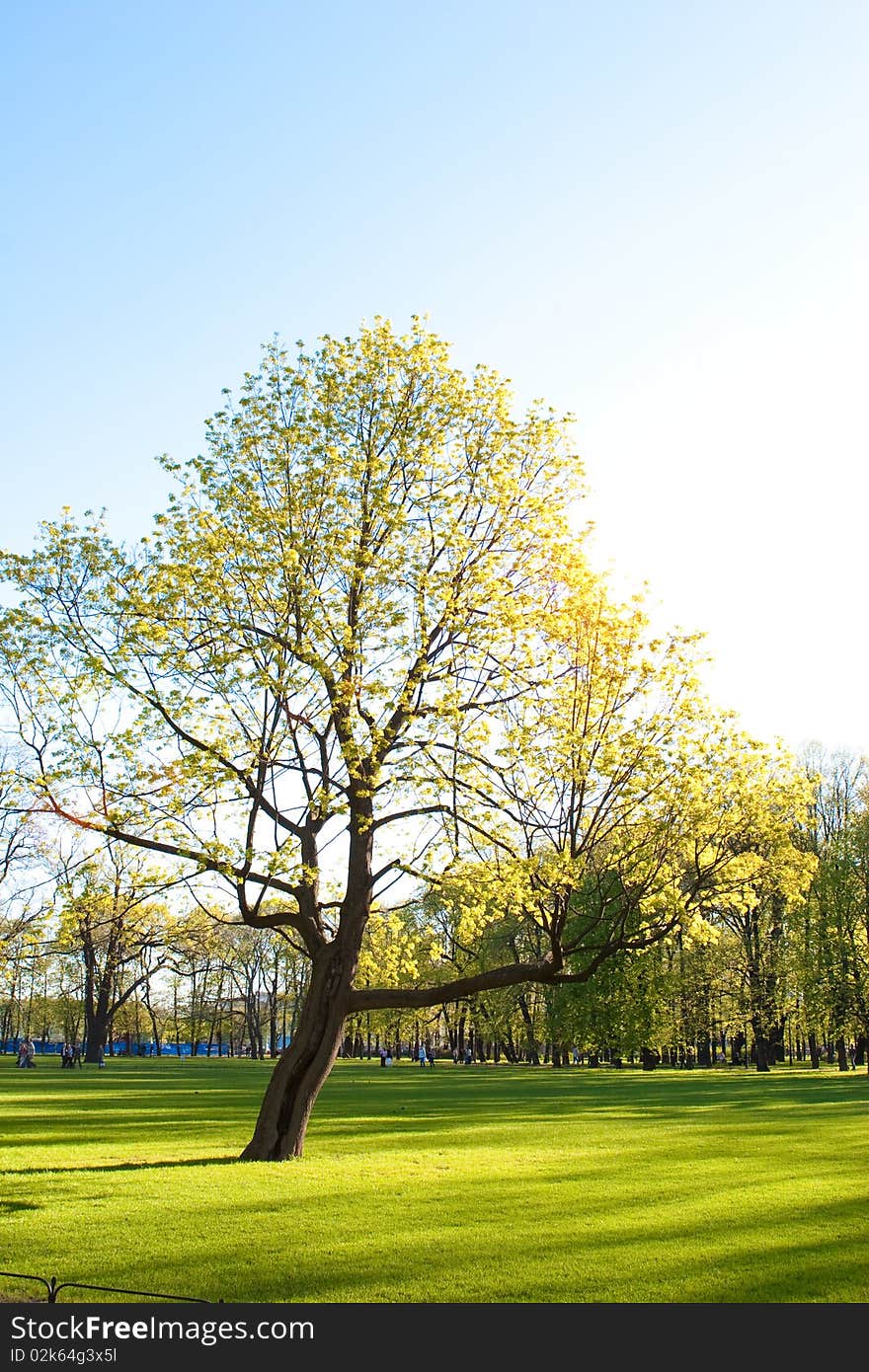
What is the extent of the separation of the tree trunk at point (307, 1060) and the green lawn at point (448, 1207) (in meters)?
0.87

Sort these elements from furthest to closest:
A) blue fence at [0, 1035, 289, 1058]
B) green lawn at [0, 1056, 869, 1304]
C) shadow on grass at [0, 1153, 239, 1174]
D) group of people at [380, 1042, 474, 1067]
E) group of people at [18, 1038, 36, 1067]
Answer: blue fence at [0, 1035, 289, 1058], group of people at [380, 1042, 474, 1067], group of people at [18, 1038, 36, 1067], shadow on grass at [0, 1153, 239, 1174], green lawn at [0, 1056, 869, 1304]

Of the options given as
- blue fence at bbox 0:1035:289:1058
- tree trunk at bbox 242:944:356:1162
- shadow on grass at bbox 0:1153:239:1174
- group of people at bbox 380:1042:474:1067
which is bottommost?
blue fence at bbox 0:1035:289:1058

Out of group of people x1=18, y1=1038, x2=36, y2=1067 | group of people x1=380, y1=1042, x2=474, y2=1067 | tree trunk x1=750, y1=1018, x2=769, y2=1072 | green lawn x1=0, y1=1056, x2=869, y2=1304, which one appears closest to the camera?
green lawn x1=0, y1=1056, x2=869, y2=1304

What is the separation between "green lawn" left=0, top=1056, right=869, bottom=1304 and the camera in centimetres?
Answer: 1084

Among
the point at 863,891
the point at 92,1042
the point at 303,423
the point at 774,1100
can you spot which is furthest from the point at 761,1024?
the point at 303,423

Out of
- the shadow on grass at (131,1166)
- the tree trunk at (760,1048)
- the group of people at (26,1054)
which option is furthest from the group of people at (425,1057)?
the shadow on grass at (131,1166)

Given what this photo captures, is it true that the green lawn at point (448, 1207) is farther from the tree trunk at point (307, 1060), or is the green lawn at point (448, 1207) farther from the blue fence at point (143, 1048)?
the blue fence at point (143, 1048)

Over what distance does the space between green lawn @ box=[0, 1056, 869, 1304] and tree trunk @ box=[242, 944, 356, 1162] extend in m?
0.87

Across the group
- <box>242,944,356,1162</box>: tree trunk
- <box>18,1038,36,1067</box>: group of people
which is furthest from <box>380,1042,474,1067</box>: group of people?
<box>242,944,356,1162</box>: tree trunk

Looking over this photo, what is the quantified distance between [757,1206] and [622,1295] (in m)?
6.00

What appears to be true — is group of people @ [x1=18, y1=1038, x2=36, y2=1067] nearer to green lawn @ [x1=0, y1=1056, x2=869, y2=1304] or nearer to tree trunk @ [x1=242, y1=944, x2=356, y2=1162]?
green lawn @ [x1=0, y1=1056, x2=869, y2=1304]

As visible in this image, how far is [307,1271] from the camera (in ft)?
36.8

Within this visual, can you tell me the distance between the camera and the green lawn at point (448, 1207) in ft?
35.6
